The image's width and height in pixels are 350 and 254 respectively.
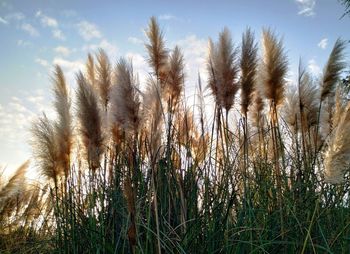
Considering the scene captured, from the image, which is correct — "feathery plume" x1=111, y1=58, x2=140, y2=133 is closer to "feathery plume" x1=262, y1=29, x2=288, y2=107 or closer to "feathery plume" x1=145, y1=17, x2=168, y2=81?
"feathery plume" x1=145, y1=17, x2=168, y2=81

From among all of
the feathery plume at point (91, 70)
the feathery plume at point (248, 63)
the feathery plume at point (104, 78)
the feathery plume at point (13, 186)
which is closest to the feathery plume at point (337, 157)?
the feathery plume at point (248, 63)

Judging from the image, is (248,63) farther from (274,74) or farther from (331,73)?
(331,73)

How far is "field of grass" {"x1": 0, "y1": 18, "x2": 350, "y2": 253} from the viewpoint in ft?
8.27

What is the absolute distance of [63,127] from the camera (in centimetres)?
343

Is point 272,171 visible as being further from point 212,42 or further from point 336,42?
point 336,42

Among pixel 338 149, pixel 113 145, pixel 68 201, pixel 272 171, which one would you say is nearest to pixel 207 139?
pixel 272 171

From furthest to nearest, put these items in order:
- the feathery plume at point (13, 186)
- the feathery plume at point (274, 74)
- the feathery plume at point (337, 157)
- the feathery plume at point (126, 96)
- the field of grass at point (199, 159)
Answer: the feathery plume at point (13, 186), the feathery plume at point (274, 74), the feathery plume at point (126, 96), the field of grass at point (199, 159), the feathery plume at point (337, 157)

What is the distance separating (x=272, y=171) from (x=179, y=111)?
0.99 meters

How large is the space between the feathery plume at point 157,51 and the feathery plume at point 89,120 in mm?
789

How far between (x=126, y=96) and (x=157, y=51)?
1.01 metres

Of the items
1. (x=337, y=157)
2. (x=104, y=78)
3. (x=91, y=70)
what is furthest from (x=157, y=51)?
(x=337, y=157)

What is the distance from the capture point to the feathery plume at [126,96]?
10.8 feet

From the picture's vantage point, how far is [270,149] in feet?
12.7

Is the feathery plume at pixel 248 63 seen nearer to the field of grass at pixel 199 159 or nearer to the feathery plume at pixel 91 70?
the field of grass at pixel 199 159
